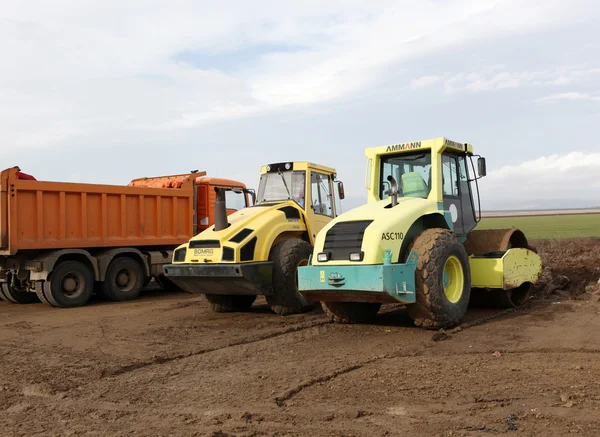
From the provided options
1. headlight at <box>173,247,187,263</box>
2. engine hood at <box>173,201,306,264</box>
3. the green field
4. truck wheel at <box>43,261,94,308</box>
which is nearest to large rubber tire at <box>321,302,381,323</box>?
engine hood at <box>173,201,306,264</box>

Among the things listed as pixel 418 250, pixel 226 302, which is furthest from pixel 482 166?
pixel 226 302

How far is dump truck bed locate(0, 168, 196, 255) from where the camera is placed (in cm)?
1140

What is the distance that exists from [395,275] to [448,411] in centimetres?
276

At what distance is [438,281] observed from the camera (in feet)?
25.7

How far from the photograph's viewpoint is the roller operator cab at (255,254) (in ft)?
31.2

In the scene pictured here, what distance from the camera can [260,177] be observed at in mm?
11516

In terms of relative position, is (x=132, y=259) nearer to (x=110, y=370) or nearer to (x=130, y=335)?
(x=130, y=335)

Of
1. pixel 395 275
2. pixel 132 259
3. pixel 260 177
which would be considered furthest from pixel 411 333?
pixel 132 259

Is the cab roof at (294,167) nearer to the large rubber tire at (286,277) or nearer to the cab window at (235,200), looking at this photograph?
the large rubber tire at (286,277)

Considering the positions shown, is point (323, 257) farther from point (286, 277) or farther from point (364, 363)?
point (364, 363)

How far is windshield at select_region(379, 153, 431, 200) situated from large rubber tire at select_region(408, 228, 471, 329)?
117 centimetres

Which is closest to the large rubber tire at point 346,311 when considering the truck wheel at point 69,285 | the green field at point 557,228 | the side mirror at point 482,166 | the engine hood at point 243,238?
the engine hood at point 243,238

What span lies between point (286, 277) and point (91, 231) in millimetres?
4978

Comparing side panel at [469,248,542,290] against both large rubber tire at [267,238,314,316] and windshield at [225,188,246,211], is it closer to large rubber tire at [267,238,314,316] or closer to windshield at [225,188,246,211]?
large rubber tire at [267,238,314,316]
